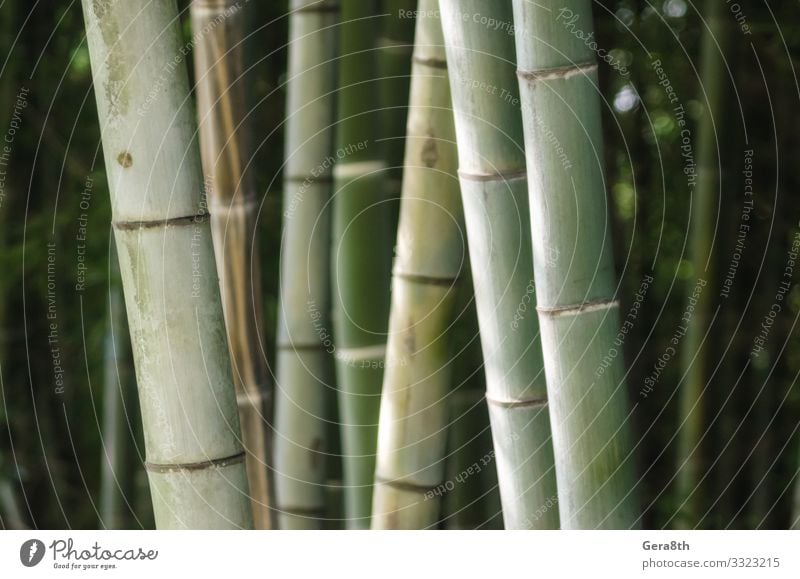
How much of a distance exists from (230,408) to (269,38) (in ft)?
1.33

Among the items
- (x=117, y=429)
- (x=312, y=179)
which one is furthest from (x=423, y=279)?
(x=117, y=429)

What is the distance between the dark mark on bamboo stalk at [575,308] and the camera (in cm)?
54

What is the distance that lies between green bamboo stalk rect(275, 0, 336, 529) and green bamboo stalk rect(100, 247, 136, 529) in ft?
0.52

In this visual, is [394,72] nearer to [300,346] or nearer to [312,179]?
[312,179]

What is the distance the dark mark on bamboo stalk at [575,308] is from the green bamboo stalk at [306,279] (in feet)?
0.67

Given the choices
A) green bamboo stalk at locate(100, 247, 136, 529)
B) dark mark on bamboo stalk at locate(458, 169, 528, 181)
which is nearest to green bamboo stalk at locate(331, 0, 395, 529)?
dark mark on bamboo stalk at locate(458, 169, 528, 181)

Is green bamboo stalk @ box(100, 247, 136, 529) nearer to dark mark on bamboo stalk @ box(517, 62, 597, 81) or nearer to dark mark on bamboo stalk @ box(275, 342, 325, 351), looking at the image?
dark mark on bamboo stalk @ box(275, 342, 325, 351)

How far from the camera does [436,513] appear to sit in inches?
26.8

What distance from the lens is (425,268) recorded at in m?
0.63

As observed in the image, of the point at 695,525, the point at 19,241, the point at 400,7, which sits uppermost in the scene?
the point at 400,7

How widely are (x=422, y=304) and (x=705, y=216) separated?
22 centimetres

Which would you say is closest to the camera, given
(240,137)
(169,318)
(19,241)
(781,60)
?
(169,318)

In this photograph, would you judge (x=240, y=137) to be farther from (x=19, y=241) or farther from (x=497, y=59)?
(x=19, y=241)
